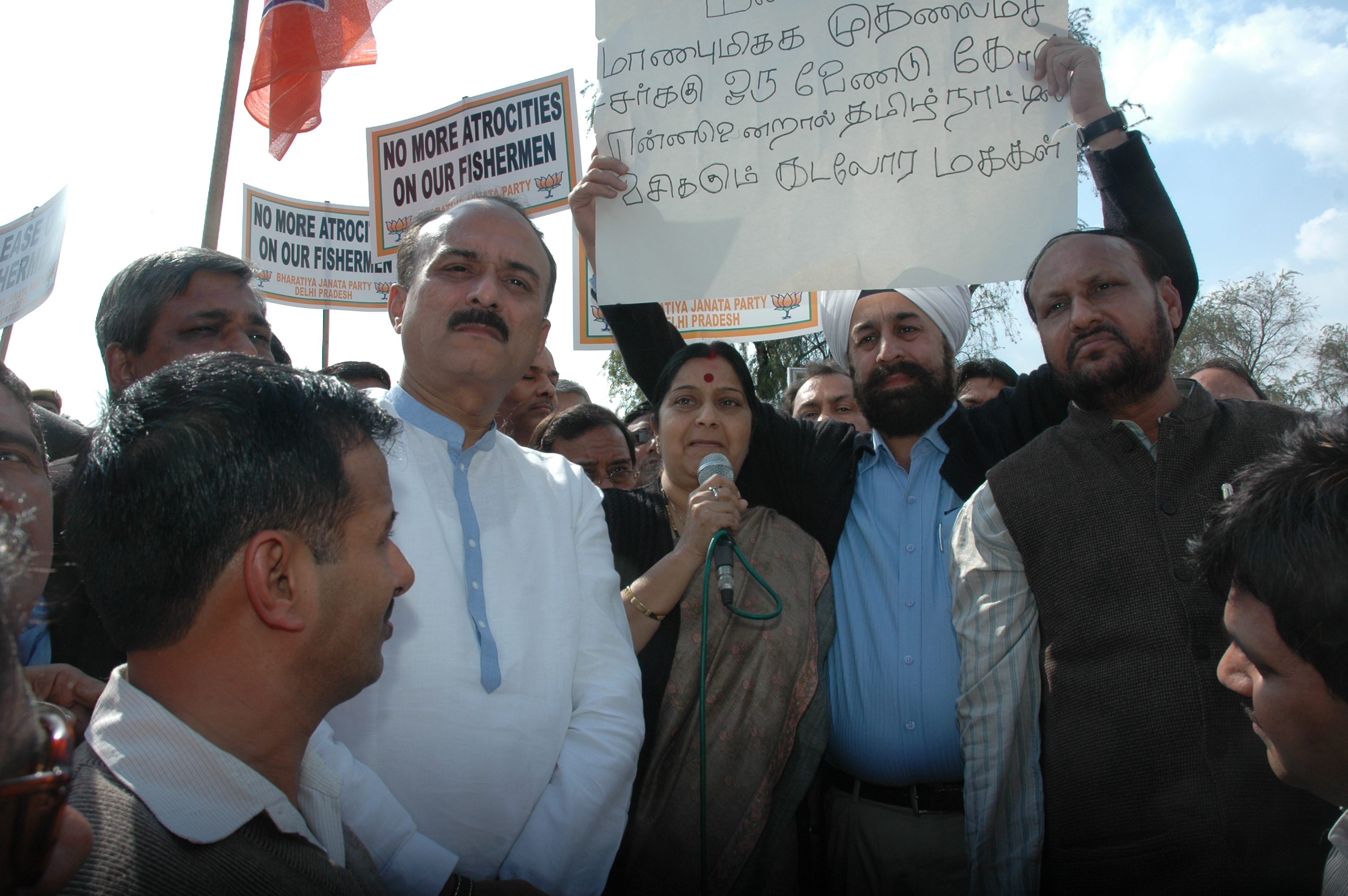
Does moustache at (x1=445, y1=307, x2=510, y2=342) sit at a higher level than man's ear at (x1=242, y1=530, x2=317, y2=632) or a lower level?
higher

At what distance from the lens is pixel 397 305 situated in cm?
241

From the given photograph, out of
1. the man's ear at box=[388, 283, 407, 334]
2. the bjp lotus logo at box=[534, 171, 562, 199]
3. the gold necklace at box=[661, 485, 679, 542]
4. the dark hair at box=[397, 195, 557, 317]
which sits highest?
the bjp lotus logo at box=[534, 171, 562, 199]

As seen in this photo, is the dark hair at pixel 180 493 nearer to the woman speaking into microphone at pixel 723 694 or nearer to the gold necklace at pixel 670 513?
the woman speaking into microphone at pixel 723 694

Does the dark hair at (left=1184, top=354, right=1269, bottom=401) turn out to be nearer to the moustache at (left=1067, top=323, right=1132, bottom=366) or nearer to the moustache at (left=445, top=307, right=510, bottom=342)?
the moustache at (left=1067, top=323, right=1132, bottom=366)

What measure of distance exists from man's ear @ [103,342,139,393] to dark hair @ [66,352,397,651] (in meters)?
1.40

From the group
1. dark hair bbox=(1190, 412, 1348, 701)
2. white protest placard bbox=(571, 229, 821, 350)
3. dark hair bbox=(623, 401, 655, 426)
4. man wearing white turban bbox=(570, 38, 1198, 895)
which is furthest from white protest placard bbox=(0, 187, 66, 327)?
dark hair bbox=(1190, 412, 1348, 701)

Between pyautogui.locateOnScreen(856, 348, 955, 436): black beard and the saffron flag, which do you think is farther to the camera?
the saffron flag

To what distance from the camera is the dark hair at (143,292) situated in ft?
7.90

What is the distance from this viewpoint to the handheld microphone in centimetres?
217

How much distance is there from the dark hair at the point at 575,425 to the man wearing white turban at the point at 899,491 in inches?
38.3

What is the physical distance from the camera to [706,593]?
217 cm

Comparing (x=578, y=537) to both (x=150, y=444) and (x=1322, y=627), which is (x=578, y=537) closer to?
(x=150, y=444)

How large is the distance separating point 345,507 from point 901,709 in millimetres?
1766

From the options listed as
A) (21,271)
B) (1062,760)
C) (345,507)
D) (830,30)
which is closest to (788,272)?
(830,30)
